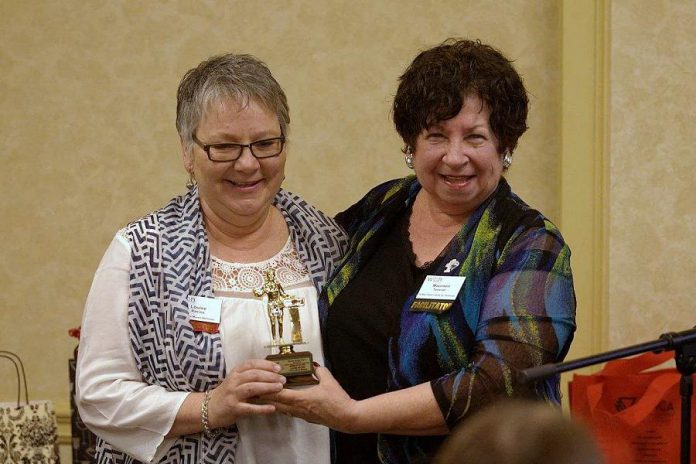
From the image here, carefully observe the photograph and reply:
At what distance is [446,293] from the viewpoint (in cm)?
244

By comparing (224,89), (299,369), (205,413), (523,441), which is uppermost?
(224,89)

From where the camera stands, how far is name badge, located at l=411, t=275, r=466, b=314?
2.42 m

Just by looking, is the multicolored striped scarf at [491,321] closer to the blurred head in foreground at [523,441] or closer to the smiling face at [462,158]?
the smiling face at [462,158]

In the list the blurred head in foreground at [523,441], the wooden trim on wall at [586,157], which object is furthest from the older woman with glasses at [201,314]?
the wooden trim on wall at [586,157]

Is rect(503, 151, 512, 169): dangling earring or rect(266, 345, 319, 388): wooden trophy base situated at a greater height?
rect(503, 151, 512, 169): dangling earring

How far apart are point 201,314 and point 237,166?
14.2 inches

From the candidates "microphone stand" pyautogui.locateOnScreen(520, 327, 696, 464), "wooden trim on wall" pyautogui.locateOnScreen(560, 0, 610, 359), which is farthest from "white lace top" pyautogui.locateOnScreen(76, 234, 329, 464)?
"wooden trim on wall" pyautogui.locateOnScreen(560, 0, 610, 359)

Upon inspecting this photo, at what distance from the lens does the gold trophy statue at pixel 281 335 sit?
94.0 inches

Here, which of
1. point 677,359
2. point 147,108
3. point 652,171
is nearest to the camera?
point 677,359

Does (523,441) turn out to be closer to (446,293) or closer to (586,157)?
(446,293)

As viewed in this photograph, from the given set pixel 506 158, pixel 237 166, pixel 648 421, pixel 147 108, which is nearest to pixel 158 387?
pixel 237 166

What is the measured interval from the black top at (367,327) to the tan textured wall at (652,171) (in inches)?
65.2

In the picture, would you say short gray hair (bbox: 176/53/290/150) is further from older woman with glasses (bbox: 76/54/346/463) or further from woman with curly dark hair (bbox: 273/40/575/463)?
woman with curly dark hair (bbox: 273/40/575/463)

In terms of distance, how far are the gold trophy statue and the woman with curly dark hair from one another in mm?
37
